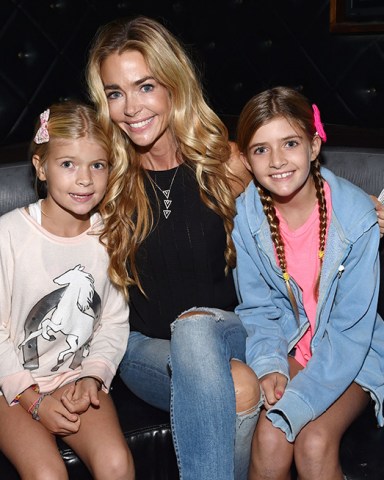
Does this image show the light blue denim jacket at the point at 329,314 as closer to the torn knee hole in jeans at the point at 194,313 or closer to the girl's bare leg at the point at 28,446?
the torn knee hole in jeans at the point at 194,313

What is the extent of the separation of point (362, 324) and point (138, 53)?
2.44 ft

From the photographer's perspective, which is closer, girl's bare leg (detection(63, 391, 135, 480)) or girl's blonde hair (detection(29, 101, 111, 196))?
girl's bare leg (detection(63, 391, 135, 480))

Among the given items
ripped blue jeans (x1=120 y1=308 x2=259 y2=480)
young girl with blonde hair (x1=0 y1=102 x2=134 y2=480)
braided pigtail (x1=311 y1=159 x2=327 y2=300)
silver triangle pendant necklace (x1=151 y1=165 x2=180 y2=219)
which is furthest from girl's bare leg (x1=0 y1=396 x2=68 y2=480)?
braided pigtail (x1=311 y1=159 x2=327 y2=300)

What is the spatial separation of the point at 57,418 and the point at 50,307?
0.24m

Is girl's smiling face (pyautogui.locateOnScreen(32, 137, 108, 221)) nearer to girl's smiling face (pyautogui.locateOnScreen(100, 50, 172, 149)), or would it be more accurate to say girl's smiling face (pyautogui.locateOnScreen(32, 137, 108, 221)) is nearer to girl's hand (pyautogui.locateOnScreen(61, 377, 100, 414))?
girl's smiling face (pyautogui.locateOnScreen(100, 50, 172, 149))

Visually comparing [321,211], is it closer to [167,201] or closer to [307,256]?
[307,256]

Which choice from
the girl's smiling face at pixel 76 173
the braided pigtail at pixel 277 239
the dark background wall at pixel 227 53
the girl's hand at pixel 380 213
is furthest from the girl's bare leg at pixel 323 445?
the dark background wall at pixel 227 53

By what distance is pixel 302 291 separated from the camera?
171cm

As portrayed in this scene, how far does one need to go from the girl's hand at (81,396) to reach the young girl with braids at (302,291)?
0.33 m

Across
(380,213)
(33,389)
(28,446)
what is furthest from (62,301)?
(380,213)

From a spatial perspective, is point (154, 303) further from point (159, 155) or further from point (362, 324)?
point (362, 324)

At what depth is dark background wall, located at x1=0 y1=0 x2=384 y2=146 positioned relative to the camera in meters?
2.15

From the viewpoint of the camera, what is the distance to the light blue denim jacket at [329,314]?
1.58 meters

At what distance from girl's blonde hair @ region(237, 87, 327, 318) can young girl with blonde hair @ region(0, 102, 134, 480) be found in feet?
1.03
